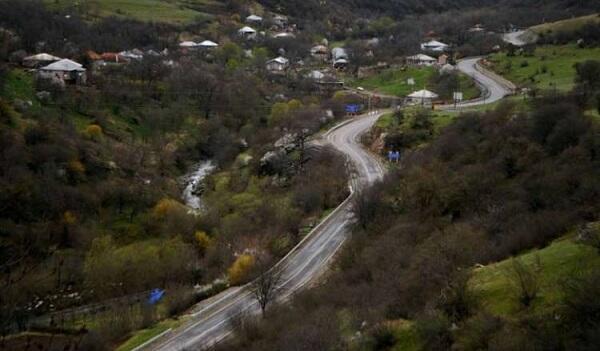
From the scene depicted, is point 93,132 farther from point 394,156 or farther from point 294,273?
point 294,273

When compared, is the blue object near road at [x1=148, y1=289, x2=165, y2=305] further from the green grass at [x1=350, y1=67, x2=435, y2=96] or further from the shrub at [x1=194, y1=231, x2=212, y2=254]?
the green grass at [x1=350, y1=67, x2=435, y2=96]

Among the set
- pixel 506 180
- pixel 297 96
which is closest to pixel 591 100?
pixel 506 180

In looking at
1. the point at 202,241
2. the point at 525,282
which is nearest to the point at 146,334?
the point at 202,241

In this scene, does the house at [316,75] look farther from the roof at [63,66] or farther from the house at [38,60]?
the house at [38,60]

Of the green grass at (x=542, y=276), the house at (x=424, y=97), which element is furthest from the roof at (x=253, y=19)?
the green grass at (x=542, y=276)

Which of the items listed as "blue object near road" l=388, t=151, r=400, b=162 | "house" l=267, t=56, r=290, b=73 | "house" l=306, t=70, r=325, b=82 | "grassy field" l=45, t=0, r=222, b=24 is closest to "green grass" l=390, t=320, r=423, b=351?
"blue object near road" l=388, t=151, r=400, b=162
